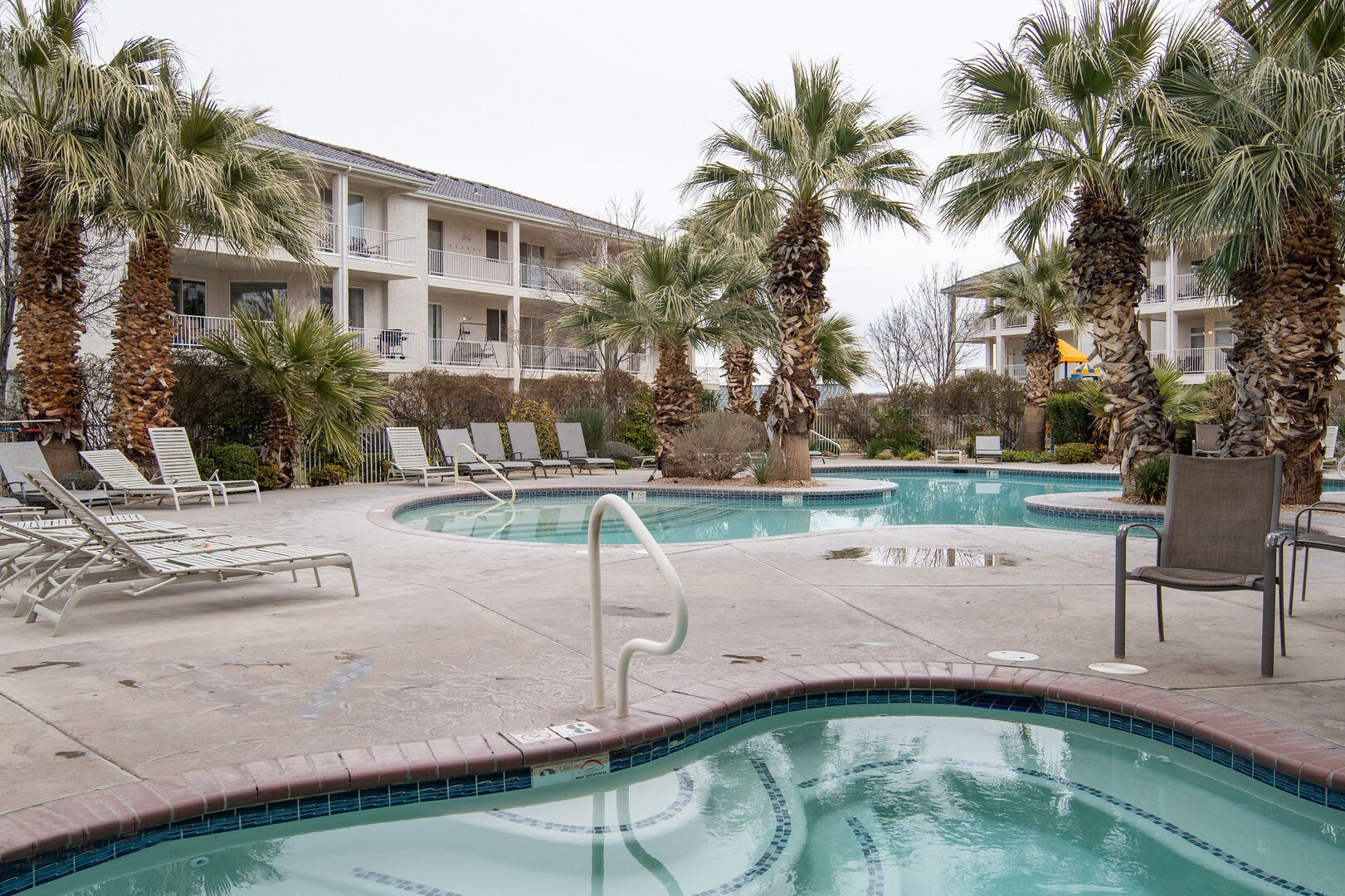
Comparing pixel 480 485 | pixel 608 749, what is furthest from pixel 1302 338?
pixel 480 485

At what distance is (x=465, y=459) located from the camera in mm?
18469

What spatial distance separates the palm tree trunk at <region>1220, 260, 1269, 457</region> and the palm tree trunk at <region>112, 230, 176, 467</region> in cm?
1473

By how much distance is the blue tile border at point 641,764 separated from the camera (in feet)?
9.45

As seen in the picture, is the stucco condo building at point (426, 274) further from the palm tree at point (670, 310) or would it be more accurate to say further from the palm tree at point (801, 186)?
the palm tree at point (801, 186)

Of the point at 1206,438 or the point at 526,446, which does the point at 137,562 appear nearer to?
the point at 526,446

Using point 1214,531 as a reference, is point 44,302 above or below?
above

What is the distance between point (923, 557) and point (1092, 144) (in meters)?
6.81

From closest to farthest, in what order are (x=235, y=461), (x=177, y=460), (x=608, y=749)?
(x=608, y=749) → (x=177, y=460) → (x=235, y=461)

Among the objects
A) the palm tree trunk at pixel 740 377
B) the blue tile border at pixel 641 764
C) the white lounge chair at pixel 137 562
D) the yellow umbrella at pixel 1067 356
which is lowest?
the blue tile border at pixel 641 764

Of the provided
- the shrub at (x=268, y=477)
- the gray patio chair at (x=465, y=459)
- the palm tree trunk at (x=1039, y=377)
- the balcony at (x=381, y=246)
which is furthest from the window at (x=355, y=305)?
the palm tree trunk at (x=1039, y=377)

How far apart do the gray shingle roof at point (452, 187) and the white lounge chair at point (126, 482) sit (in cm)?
1338

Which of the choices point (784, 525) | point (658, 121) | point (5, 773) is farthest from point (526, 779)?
point (658, 121)

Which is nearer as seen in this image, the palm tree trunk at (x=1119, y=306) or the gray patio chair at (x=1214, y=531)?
the gray patio chair at (x=1214, y=531)

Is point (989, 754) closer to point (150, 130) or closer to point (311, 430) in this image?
point (150, 130)
